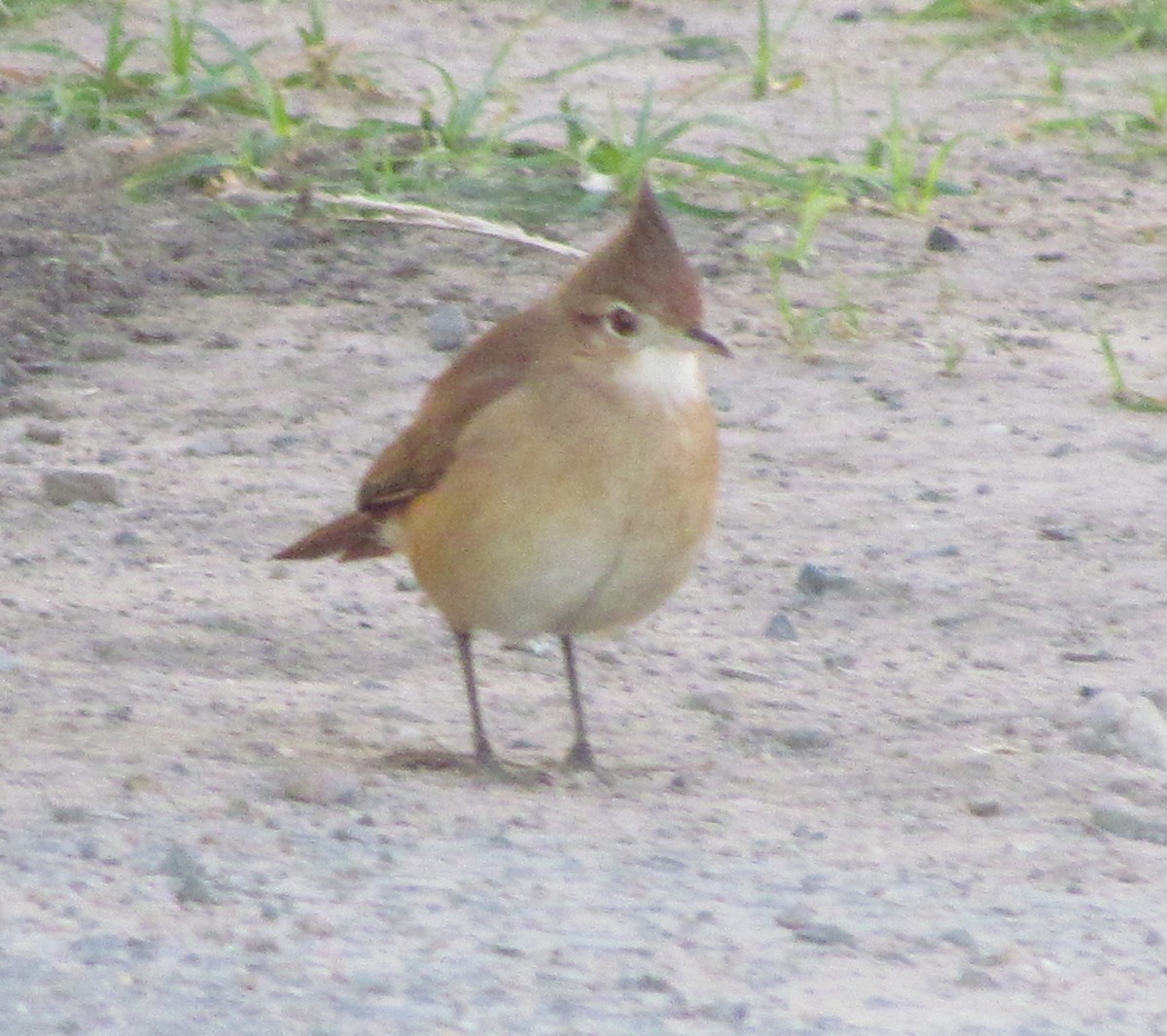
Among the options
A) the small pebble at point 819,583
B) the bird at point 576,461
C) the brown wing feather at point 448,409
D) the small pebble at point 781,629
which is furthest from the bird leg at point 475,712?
the small pebble at point 819,583

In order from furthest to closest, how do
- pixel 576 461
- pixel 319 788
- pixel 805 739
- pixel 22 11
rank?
pixel 22 11 → pixel 805 739 → pixel 576 461 → pixel 319 788

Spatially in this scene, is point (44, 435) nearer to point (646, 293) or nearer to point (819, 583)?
point (819, 583)

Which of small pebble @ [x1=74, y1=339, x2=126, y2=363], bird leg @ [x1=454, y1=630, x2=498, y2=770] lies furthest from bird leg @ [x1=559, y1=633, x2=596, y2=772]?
small pebble @ [x1=74, y1=339, x2=126, y2=363]

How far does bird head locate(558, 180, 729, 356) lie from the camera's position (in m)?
4.91

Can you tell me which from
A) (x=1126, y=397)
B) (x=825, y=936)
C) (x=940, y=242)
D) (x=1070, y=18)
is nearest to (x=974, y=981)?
(x=825, y=936)

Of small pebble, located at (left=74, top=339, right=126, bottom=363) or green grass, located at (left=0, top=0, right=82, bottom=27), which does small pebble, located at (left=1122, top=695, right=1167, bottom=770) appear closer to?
small pebble, located at (left=74, top=339, right=126, bottom=363)

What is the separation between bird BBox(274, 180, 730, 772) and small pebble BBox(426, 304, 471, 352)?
2380mm

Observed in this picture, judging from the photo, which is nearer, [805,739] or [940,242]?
[805,739]

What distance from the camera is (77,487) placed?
254 inches

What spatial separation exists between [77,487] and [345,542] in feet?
4.19

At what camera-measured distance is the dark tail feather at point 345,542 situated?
17.8ft

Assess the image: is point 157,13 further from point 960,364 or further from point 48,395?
point 960,364

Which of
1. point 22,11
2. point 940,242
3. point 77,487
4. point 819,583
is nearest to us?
point 819,583

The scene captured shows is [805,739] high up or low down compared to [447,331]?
up
